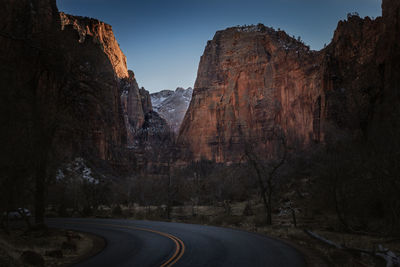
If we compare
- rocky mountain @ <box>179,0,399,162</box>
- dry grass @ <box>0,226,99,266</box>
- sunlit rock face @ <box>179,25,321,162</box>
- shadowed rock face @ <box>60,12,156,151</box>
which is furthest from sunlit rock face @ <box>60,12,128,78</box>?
dry grass @ <box>0,226,99,266</box>

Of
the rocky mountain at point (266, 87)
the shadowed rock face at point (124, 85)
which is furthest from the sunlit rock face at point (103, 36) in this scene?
the rocky mountain at point (266, 87)

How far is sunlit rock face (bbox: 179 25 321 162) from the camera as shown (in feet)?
294

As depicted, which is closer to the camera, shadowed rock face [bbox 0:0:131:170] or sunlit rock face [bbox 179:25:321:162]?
shadowed rock face [bbox 0:0:131:170]

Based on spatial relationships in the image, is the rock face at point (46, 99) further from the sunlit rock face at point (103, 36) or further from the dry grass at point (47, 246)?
the sunlit rock face at point (103, 36)

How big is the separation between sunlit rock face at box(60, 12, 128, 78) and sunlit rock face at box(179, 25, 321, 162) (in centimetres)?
4695

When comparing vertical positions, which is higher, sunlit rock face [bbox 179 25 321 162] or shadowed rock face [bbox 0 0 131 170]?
sunlit rock face [bbox 179 25 321 162]

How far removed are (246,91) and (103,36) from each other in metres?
77.0

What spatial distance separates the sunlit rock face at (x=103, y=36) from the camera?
399ft

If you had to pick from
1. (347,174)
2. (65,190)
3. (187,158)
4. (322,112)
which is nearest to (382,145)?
(347,174)

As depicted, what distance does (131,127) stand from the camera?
492ft

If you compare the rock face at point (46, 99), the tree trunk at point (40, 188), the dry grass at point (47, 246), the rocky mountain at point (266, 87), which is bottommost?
the dry grass at point (47, 246)

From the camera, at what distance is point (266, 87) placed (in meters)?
101

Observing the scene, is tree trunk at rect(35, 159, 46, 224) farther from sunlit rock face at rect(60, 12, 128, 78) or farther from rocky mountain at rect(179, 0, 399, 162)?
sunlit rock face at rect(60, 12, 128, 78)

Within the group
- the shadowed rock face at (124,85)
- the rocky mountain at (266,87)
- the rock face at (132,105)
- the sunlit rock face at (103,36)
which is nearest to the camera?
the rocky mountain at (266,87)
